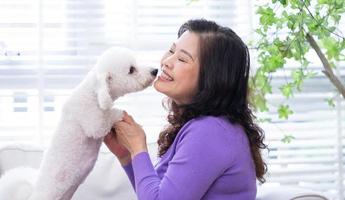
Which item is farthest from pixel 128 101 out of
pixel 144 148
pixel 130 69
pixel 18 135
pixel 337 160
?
pixel 337 160

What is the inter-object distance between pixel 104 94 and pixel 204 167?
0.35 metres

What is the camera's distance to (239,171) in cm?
122

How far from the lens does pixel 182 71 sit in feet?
4.23

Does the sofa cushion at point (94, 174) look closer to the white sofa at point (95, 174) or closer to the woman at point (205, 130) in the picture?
the white sofa at point (95, 174)

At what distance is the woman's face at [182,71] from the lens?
4.25 ft

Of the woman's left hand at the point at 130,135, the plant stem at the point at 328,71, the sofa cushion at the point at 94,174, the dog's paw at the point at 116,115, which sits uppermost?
the plant stem at the point at 328,71

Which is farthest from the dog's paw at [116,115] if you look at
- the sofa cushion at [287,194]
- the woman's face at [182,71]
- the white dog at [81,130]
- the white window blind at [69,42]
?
the white window blind at [69,42]

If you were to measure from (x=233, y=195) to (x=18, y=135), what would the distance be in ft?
4.26

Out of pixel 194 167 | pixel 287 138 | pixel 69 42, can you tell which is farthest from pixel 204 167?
pixel 69 42

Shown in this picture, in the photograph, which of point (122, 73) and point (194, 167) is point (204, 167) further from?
point (122, 73)

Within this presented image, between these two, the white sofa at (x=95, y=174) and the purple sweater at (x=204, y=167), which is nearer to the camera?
the purple sweater at (x=204, y=167)

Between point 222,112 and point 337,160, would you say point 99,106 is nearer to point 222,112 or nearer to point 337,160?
point 222,112

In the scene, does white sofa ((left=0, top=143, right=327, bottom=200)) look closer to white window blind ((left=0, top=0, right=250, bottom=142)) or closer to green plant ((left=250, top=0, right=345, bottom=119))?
Result: white window blind ((left=0, top=0, right=250, bottom=142))

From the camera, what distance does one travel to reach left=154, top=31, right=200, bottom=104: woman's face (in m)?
1.29
